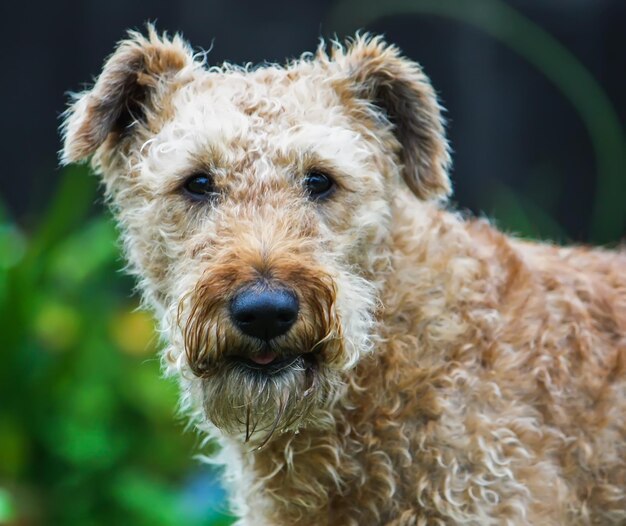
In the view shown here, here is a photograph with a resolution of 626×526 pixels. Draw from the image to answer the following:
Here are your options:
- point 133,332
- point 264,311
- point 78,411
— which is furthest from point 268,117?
point 133,332

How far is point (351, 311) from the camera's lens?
3066mm

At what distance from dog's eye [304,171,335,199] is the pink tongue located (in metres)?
0.60

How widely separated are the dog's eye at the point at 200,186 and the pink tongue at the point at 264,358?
0.61 m

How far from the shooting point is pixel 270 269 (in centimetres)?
285

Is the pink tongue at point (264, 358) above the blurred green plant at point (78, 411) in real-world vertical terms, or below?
above

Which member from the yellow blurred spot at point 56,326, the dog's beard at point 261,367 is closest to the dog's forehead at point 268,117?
the dog's beard at point 261,367

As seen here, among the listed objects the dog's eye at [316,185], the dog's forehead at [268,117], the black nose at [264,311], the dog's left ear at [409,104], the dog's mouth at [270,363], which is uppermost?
the dog's left ear at [409,104]

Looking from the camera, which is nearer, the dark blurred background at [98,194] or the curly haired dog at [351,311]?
the curly haired dog at [351,311]

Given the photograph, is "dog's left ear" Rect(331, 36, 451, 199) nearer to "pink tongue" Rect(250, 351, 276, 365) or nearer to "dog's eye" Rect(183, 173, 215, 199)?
"dog's eye" Rect(183, 173, 215, 199)

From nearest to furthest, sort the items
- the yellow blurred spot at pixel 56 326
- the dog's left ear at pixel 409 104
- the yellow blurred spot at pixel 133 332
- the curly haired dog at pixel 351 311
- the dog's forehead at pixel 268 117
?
the curly haired dog at pixel 351 311, the dog's forehead at pixel 268 117, the dog's left ear at pixel 409 104, the yellow blurred spot at pixel 56 326, the yellow blurred spot at pixel 133 332

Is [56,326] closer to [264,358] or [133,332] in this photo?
[133,332]

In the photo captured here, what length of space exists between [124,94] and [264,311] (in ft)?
4.01

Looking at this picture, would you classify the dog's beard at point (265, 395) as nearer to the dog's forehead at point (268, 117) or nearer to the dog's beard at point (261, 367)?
the dog's beard at point (261, 367)

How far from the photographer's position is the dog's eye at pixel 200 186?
A: 3262 millimetres
